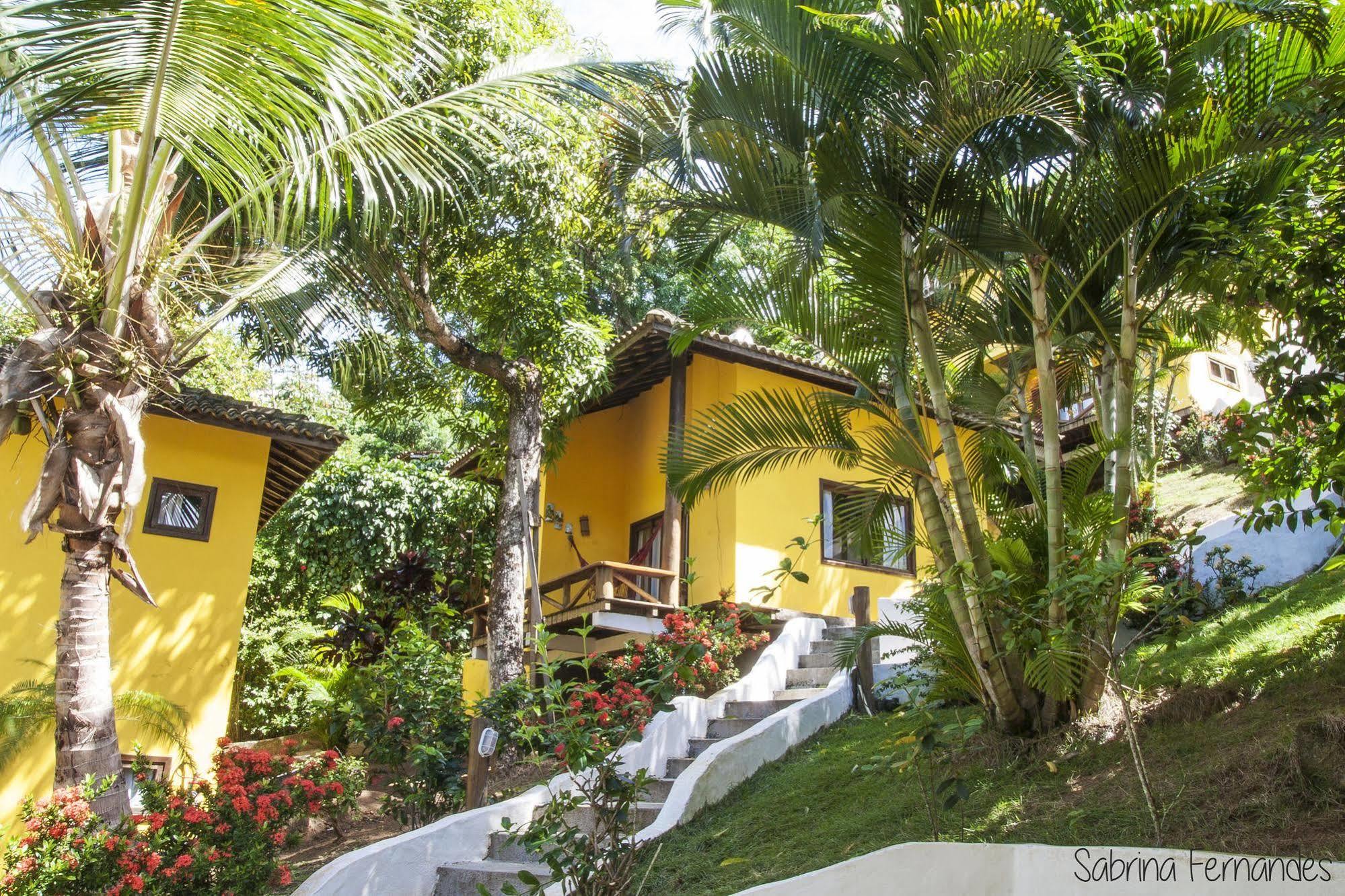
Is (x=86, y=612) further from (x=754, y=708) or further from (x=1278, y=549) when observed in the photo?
(x=1278, y=549)

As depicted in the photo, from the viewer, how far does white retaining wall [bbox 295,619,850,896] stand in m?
6.02

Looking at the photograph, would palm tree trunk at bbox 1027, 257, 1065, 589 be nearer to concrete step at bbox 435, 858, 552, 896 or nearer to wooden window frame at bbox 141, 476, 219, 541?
concrete step at bbox 435, 858, 552, 896

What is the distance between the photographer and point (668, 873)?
5633mm

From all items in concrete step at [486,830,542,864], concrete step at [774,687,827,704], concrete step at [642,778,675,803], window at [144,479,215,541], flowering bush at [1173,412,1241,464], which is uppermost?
flowering bush at [1173,412,1241,464]

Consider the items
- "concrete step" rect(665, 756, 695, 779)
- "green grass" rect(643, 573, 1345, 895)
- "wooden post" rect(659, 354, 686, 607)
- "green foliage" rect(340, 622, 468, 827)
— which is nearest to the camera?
"green grass" rect(643, 573, 1345, 895)

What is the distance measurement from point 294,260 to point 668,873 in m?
6.27

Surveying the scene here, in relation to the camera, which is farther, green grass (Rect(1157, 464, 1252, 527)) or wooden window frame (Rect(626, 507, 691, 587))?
green grass (Rect(1157, 464, 1252, 527))

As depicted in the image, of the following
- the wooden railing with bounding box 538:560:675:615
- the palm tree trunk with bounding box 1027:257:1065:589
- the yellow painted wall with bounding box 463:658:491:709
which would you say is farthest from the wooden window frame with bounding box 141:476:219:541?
the palm tree trunk with bounding box 1027:257:1065:589

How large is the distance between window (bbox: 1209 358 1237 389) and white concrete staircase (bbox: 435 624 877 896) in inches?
537

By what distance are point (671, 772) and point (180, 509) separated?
6.66 meters

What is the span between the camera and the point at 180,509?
11.1 meters

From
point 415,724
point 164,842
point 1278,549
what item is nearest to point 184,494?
point 415,724

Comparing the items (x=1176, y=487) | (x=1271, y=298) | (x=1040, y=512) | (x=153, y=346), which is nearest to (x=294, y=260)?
(x=153, y=346)

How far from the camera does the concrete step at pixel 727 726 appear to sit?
8.61m
